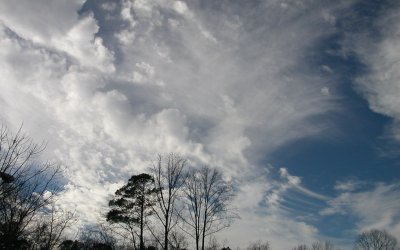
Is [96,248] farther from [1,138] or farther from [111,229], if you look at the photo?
[1,138]

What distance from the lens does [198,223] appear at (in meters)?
34.9

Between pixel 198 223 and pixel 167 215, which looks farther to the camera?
pixel 198 223

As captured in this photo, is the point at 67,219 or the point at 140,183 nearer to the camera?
the point at 67,219

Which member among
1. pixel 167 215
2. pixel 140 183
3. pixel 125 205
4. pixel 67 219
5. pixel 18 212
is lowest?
pixel 18 212

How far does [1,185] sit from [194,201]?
25495 mm

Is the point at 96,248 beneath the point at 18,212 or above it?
above

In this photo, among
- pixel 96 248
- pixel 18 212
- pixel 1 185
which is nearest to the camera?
pixel 1 185

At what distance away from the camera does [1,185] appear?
10.3m

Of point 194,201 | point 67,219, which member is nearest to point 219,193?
point 194,201

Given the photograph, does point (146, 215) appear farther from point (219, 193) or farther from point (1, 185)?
point (1, 185)

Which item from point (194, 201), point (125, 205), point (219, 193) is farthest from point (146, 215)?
point (219, 193)

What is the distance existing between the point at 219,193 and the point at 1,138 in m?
A: 26.9

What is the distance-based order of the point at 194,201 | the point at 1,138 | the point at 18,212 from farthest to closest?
the point at 194,201 < the point at 18,212 < the point at 1,138

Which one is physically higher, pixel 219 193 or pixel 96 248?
pixel 219 193
